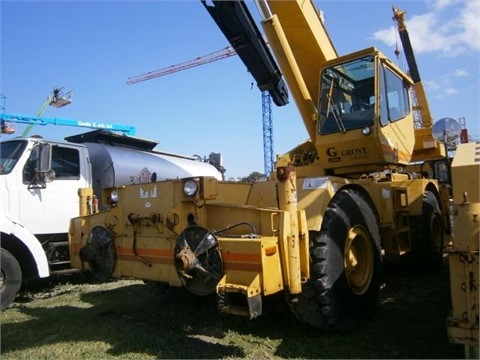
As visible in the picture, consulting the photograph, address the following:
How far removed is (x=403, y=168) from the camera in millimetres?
6918

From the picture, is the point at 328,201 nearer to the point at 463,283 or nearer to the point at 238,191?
the point at 238,191

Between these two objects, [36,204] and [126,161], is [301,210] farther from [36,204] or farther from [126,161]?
[126,161]

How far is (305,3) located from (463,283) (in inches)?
181

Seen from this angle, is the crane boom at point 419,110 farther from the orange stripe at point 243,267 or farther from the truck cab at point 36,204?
the truck cab at point 36,204

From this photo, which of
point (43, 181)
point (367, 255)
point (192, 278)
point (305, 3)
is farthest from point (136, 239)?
point (305, 3)

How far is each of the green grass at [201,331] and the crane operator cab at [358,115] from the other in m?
1.78

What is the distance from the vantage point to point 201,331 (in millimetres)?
4219

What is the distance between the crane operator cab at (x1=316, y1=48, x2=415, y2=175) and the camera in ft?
17.9

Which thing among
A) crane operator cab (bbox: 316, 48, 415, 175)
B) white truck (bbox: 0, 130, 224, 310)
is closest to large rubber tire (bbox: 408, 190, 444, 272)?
crane operator cab (bbox: 316, 48, 415, 175)

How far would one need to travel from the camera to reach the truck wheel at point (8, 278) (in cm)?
553

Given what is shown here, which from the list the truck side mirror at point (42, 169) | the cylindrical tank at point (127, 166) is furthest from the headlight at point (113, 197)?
the cylindrical tank at point (127, 166)

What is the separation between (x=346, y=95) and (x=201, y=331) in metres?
3.56

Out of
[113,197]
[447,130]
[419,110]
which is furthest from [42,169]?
[447,130]

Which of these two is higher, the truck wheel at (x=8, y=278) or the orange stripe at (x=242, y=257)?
the orange stripe at (x=242, y=257)
